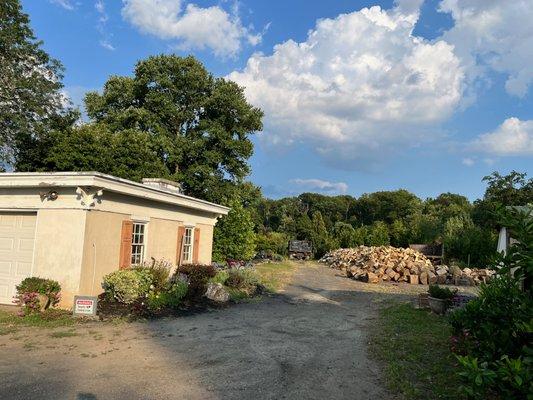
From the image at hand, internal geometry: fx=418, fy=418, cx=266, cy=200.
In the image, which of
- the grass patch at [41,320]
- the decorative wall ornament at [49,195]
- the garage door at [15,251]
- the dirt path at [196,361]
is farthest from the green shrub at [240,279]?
the decorative wall ornament at [49,195]

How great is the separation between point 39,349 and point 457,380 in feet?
20.9

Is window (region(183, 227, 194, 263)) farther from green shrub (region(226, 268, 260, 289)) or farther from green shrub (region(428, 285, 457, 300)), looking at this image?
green shrub (region(428, 285, 457, 300))

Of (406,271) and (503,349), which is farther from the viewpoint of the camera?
(406,271)

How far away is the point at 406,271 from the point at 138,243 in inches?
580

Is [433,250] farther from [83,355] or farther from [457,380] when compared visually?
[83,355]

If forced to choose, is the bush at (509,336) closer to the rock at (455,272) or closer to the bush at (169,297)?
the bush at (169,297)

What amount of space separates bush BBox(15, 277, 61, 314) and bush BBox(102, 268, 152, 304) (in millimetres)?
1141

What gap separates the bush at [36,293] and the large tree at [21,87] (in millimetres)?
15587

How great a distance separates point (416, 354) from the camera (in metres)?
7.15

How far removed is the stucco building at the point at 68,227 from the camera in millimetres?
9875

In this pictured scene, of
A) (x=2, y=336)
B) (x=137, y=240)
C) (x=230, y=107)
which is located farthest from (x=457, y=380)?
(x=230, y=107)

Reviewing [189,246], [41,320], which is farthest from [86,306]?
[189,246]

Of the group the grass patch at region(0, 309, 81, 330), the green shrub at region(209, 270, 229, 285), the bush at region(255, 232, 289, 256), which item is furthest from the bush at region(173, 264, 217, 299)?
the bush at region(255, 232, 289, 256)

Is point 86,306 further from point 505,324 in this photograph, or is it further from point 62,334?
point 505,324
